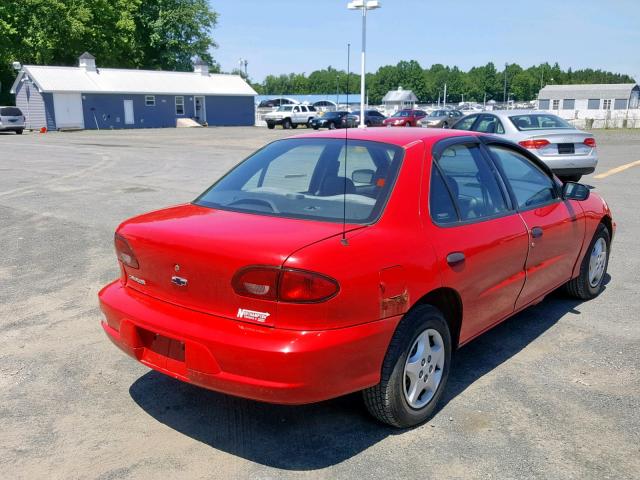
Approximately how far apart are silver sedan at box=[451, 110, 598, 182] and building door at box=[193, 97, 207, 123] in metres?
42.4

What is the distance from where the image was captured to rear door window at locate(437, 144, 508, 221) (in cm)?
390

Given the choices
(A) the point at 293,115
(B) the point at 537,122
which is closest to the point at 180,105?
(A) the point at 293,115

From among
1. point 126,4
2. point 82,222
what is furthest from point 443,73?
point 82,222

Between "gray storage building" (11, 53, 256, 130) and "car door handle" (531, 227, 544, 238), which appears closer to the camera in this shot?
"car door handle" (531, 227, 544, 238)

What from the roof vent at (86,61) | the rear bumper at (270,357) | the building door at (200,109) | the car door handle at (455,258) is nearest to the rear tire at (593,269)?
the car door handle at (455,258)

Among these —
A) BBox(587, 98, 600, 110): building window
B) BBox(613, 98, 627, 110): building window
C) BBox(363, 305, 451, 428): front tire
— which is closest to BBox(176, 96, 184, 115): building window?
BBox(363, 305, 451, 428): front tire

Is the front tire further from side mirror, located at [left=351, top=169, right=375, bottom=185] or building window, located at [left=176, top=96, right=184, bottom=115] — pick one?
building window, located at [left=176, top=96, right=184, bottom=115]

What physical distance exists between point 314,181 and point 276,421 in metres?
1.50

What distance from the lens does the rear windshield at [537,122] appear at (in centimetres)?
1280

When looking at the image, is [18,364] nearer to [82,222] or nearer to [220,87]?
[82,222]

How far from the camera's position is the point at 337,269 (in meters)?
2.91

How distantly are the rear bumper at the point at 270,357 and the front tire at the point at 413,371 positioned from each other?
11 cm

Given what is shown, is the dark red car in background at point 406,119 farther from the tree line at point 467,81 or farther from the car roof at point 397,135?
the tree line at point 467,81

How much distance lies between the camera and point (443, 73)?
16275 centimetres
